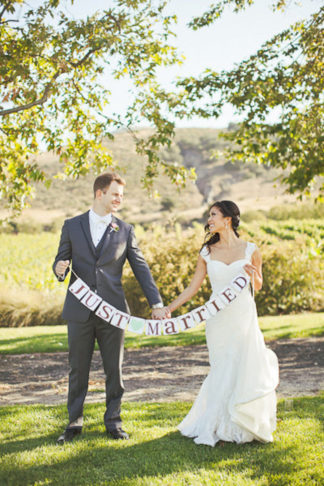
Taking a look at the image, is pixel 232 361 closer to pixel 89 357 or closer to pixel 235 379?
pixel 235 379

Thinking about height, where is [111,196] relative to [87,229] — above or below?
above

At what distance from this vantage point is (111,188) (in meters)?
4.83

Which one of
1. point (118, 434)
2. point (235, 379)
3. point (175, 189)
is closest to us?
point (235, 379)

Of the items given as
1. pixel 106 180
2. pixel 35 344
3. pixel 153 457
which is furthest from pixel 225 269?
pixel 35 344

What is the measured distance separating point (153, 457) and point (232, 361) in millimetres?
1094

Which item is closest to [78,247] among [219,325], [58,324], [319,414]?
[219,325]

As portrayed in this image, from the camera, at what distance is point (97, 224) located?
499 cm

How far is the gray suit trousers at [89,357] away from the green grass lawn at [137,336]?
6.28 metres

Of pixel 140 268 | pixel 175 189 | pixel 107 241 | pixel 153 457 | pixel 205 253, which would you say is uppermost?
pixel 175 189

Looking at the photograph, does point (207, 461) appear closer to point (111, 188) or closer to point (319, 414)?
point (319, 414)

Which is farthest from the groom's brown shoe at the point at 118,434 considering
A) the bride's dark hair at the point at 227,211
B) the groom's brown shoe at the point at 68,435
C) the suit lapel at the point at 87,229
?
the bride's dark hair at the point at 227,211

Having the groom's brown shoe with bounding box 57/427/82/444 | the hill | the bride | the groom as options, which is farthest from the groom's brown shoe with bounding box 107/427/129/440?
the hill

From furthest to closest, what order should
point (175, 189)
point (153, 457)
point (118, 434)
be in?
point (175, 189)
point (118, 434)
point (153, 457)

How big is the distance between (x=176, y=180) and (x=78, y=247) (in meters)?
4.71
